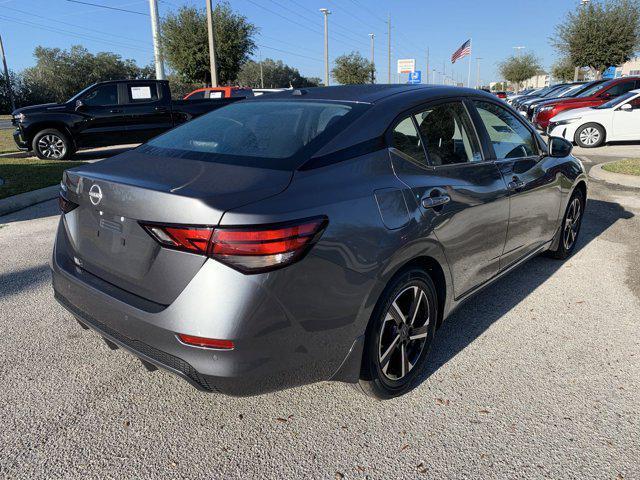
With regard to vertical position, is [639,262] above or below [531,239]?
below

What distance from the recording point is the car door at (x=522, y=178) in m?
3.46

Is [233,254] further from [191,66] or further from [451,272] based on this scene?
[191,66]

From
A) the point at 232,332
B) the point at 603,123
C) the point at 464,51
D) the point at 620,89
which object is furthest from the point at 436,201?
the point at 464,51

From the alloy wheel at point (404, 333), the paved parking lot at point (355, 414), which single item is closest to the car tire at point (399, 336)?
the alloy wheel at point (404, 333)

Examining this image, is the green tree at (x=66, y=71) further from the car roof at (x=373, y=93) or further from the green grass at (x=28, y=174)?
the car roof at (x=373, y=93)

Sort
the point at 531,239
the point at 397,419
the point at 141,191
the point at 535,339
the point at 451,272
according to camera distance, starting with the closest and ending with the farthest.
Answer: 1. the point at 141,191
2. the point at 397,419
3. the point at 451,272
4. the point at 535,339
5. the point at 531,239

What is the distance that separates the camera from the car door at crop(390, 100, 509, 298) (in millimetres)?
2668

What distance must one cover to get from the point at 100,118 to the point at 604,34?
2681cm

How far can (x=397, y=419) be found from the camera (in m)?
2.54

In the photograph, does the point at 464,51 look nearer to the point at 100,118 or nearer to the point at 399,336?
the point at 100,118

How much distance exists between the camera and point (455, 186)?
2.89 metres

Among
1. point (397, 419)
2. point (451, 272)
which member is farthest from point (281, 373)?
point (451, 272)

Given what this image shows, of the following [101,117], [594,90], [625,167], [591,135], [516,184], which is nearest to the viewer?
[516,184]

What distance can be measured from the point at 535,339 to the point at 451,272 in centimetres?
95
